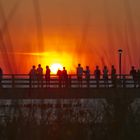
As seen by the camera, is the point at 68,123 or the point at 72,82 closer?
the point at 68,123

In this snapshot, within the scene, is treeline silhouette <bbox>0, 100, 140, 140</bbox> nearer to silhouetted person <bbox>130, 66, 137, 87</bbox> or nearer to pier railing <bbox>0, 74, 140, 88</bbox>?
pier railing <bbox>0, 74, 140, 88</bbox>

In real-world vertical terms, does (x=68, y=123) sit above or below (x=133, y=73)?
below

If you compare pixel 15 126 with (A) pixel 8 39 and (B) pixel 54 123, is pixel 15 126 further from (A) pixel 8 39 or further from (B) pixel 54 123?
(A) pixel 8 39

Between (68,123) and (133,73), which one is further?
(133,73)

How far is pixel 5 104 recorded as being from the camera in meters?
3.58

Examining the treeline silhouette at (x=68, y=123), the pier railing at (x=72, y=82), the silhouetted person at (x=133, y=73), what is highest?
the silhouetted person at (x=133, y=73)

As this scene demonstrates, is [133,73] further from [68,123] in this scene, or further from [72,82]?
[68,123]

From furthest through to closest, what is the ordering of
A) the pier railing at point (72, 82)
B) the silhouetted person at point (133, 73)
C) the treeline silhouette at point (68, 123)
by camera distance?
1. the silhouetted person at point (133, 73)
2. the pier railing at point (72, 82)
3. the treeline silhouette at point (68, 123)

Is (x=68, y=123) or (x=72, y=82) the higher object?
(x=72, y=82)

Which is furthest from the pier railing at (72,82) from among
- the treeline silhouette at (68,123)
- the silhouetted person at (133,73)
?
the treeline silhouette at (68,123)

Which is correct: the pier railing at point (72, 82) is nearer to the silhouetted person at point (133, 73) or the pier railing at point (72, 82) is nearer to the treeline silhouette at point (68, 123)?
the silhouetted person at point (133, 73)

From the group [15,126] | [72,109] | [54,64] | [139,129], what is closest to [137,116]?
[139,129]

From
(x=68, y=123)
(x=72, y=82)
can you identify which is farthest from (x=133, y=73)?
(x=68, y=123)

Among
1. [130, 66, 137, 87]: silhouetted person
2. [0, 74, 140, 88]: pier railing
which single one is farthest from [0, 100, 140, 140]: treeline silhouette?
[130, 66, 137, 87]: silhouetted person
